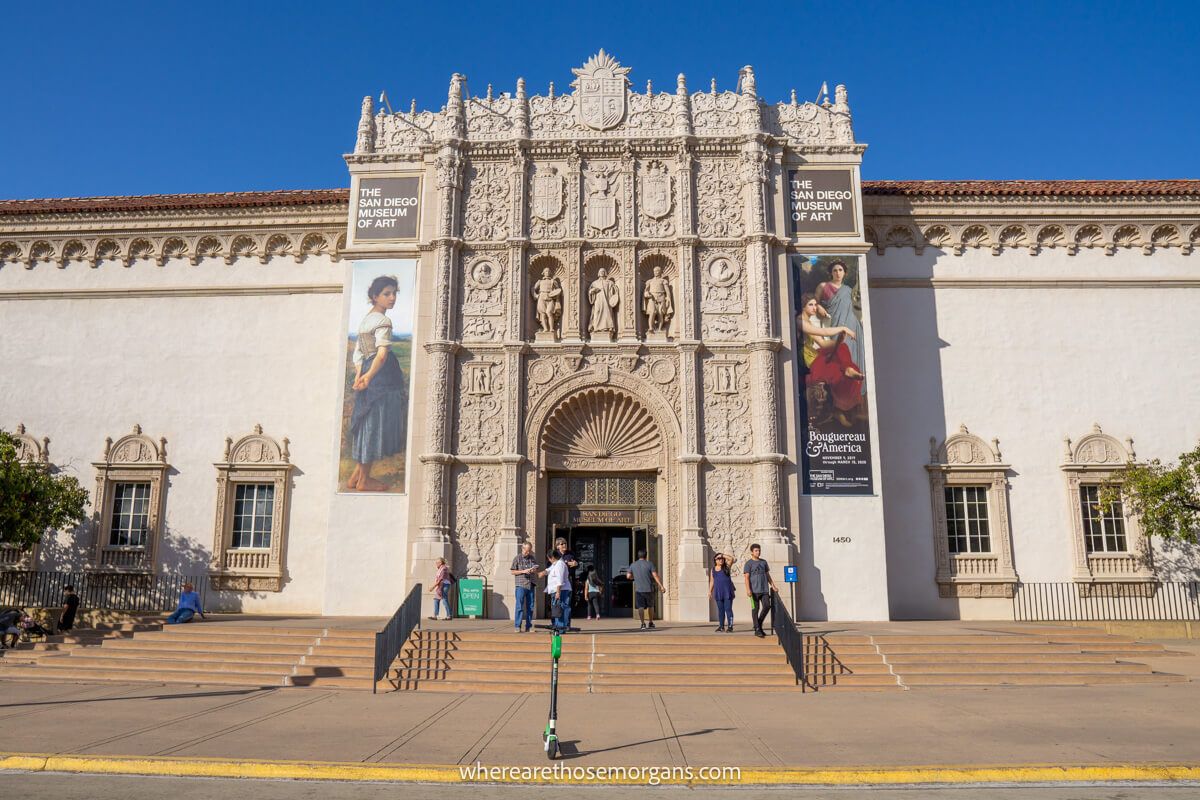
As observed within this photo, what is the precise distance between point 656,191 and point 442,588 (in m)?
11.0

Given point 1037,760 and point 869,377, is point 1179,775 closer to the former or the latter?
point 1037,760

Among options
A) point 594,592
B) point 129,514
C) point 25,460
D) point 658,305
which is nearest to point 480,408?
point 658,305

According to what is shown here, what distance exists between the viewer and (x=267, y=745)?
27.8 ft

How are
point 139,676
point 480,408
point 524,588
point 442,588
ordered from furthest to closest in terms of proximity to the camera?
1. point 480,408
2. point 442,588
3. point 524,588
4. point 139,676

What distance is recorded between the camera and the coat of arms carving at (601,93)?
21719 mm

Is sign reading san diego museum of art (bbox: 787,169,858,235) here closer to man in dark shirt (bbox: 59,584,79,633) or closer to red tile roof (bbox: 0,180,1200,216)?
red tile roof (bbox: 0,180,1200,216)

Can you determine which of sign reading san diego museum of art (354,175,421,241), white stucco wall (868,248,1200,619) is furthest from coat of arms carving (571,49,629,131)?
white stucco wall (868,248,1200,619)

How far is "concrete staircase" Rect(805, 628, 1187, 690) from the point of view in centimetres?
1324

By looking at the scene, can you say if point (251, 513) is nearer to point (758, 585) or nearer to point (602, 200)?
point (602, 200)

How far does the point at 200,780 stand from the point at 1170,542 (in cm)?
2172

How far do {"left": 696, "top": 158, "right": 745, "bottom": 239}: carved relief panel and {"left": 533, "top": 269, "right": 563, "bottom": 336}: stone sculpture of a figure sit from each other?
385cm

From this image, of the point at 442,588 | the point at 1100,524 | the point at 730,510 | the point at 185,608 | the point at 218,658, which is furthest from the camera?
the point at 1100,524

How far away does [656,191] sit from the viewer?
21.3 m

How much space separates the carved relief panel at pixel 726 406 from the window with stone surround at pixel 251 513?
35.4 feet
